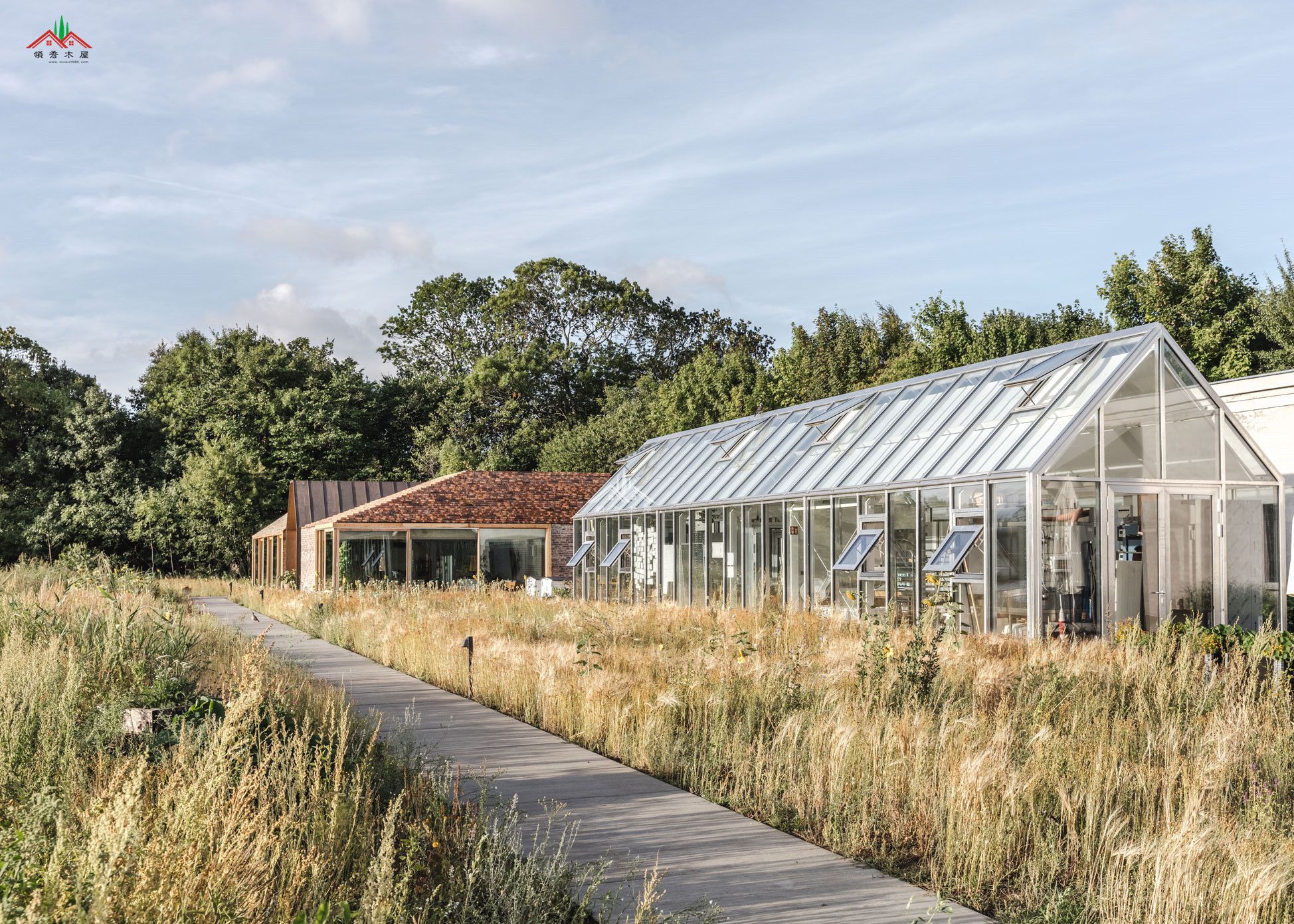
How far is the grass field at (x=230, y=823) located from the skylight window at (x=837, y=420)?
13.2 metres

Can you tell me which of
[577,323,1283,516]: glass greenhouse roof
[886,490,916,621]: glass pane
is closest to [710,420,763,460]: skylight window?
[577,323,1283,516]: glass greenhouse roof

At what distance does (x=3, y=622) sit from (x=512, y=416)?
3394 centimetres

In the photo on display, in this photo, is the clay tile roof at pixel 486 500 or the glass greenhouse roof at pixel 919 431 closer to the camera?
the glass greenhouse roof at pixel 919 431

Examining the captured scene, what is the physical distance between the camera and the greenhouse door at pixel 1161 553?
1431cm

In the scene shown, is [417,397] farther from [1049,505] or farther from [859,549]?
[1049,505]

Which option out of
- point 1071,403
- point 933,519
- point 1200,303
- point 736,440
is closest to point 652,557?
point 736,440

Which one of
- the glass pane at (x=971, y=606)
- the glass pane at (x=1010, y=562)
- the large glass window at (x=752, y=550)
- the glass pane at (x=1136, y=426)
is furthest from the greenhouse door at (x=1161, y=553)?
the large glass window at (x=752, y=550)

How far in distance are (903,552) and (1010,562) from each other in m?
2.19

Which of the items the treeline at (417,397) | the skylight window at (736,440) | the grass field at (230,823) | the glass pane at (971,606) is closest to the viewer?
the grass field at (230,823)

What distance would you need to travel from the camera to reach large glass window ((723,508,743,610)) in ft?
66.0

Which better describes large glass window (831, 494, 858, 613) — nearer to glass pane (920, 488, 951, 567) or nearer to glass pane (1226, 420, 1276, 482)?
glass pane (920, 488, 951, 567)

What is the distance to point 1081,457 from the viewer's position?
46.8 feet

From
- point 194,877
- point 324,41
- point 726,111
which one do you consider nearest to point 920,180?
point 726,111

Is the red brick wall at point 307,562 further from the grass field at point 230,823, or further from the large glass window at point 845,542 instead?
the grass field at point 230,823
